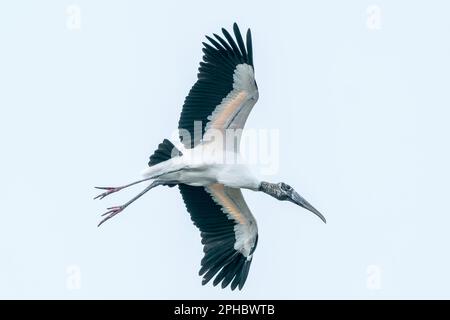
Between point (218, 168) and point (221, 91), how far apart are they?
112cm

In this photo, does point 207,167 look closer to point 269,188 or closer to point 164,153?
point 164,153

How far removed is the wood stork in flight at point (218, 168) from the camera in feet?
79.0

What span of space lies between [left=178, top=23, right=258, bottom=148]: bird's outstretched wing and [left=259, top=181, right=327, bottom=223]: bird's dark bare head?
3.52 ft

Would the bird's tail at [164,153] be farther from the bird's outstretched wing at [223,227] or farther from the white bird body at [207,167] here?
the bird's outstretched wing at [223,227]

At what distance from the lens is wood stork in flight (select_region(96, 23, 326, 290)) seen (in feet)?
79.0

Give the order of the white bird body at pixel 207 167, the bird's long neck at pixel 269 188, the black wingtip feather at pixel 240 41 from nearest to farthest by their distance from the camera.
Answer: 1. the black wingtip feather at pixel 240 41
2. the white bird body at pixel 207 167
3. the bird's long neck at pixel 269 188

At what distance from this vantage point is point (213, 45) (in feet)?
78.9

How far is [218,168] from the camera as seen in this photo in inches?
970

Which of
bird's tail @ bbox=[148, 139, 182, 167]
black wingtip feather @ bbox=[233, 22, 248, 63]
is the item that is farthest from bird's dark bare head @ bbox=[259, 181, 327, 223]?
black wingtip feather @ bbox=[233, 22, 248, 63]

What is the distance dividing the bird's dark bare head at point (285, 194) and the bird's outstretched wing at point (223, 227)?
0.40 metres

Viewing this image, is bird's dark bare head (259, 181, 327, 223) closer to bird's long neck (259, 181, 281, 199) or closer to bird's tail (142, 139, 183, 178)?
bird's long neck (259, 181, 281, 199)

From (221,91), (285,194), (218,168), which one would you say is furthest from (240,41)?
(285,194)

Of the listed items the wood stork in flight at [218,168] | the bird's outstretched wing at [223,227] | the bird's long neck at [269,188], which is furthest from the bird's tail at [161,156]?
the bird's long neck at [269,188]

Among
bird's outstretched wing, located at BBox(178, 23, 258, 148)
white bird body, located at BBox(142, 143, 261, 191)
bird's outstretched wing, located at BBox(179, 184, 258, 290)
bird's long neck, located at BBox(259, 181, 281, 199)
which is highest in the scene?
bird's outstretched wing, located at BBox(178, 23, 258, 148)
